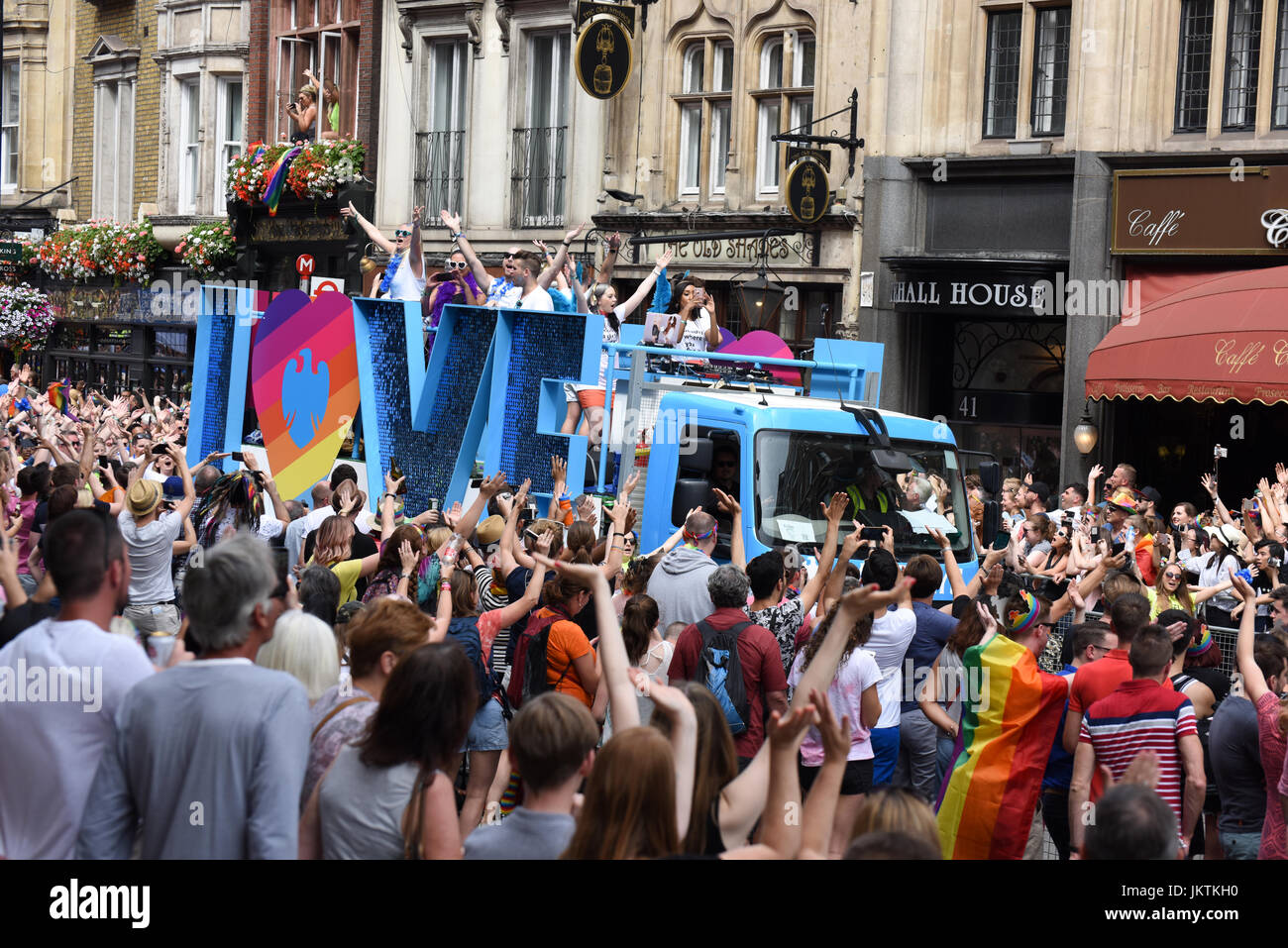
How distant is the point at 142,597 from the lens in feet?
29.6

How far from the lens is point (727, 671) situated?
6.68 metres

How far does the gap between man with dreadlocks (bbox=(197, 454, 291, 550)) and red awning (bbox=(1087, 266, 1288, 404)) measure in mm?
9074

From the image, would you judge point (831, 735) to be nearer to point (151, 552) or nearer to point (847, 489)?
point (151, 552)

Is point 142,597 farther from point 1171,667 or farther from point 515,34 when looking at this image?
point 515,34

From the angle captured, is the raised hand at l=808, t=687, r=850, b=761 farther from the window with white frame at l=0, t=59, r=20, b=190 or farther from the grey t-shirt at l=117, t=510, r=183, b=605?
the window with white frame at l=0, t=59, r=20, b=190

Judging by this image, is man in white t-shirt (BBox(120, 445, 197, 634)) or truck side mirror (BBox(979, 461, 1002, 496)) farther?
truck side mirror (BBox(979, 461, 1002, 496))

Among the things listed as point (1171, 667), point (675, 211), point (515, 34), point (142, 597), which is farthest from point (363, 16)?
point (1171, 667)

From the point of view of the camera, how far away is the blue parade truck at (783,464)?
10.3 metres

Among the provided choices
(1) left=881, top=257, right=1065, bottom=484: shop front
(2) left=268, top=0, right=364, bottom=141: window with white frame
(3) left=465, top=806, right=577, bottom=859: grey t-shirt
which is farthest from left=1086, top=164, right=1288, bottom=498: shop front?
(2) left=268, top=0, right=364, bottom=141: window with white frame

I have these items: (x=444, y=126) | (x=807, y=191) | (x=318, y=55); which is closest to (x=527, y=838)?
(x=807, y=191)

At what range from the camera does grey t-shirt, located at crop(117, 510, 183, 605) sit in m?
8.87

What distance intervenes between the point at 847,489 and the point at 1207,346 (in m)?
6.48

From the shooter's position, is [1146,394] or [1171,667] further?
[1146,394]

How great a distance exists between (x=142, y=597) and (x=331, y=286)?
6.37m
